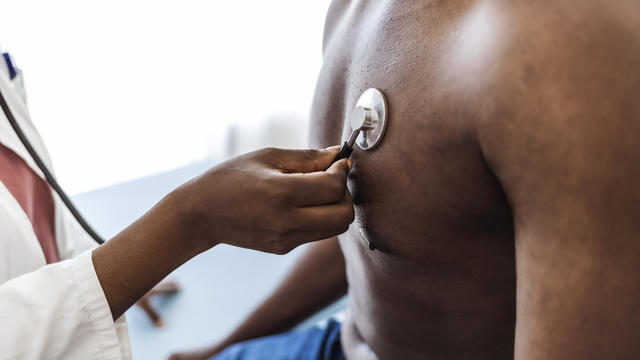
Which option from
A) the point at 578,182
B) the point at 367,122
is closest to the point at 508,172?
the point at 578,182

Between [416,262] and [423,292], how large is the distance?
56mm

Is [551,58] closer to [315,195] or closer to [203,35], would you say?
[315,195]

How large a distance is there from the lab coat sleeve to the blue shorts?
31 centimetres

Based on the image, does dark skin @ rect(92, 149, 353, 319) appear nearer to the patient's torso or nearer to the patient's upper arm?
the patient's torso

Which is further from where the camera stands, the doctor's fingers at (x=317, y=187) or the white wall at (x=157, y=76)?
the white wall at (x=157, y=76)

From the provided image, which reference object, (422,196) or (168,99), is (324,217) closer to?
(422,196)

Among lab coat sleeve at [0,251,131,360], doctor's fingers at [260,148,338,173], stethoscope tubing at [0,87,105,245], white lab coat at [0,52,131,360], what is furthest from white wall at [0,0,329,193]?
doctor's fingers at [260,148,338,173]

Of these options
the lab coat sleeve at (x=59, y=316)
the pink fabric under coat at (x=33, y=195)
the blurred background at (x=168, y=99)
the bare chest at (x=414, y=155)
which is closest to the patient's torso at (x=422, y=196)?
the bare chest at (x=414, y=155)

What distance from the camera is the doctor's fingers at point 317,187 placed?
0.57 metres

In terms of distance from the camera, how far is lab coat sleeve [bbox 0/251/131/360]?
625 mm

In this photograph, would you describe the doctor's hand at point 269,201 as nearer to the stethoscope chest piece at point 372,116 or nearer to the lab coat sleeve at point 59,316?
the stethoscope chest piece at point 372,116

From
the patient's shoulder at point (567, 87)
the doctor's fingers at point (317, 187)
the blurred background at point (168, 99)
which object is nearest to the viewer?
the patient's shoulder at point (567, 87)

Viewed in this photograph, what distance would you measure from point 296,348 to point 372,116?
0.50 meters

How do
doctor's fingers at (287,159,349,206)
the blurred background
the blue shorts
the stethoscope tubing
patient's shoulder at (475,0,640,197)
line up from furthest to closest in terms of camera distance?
1. the blurred background
2. the blue shorts
3. the stethoscope tubing
4. doctor's fingers at (287,159,349,206)
5. patient's shoulder at (475,0,640,197)
